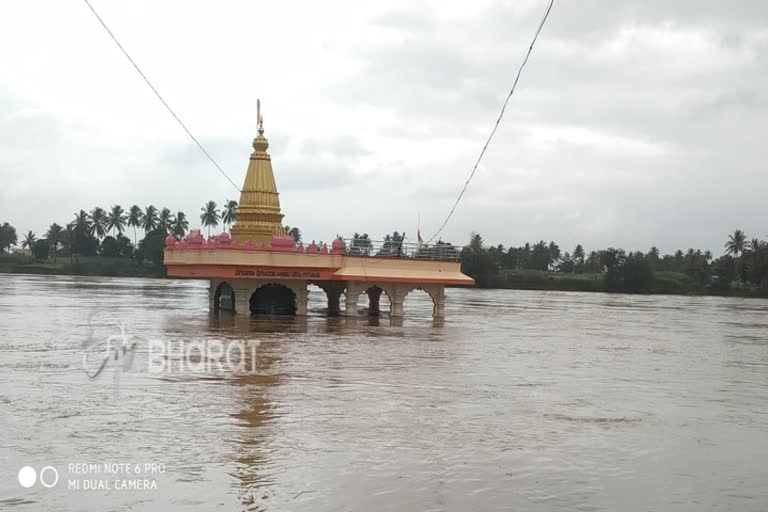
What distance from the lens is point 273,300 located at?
33.8 metres

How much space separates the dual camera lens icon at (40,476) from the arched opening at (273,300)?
2342 cm

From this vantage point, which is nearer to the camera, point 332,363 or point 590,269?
point 332,363

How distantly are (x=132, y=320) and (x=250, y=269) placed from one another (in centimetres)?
691

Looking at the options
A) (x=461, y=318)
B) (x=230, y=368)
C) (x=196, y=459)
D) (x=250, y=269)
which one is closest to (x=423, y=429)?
(x=196, y=459)

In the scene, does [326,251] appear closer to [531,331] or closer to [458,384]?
[531,331]

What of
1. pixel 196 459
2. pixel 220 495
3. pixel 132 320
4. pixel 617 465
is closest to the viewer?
pixel 220 495

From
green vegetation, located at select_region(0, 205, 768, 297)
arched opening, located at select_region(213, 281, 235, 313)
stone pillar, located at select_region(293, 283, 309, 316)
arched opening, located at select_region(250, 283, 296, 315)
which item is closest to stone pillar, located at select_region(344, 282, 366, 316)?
stone pillar, located at select_region(293, 283, 309, 316)

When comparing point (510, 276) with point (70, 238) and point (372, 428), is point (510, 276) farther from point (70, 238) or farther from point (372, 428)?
point (372, 428)

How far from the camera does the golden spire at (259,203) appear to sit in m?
32.5

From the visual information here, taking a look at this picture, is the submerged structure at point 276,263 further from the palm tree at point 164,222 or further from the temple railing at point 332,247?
the palm tree at point 164,222

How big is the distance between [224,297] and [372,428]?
945 inches

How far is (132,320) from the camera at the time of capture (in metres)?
32.5

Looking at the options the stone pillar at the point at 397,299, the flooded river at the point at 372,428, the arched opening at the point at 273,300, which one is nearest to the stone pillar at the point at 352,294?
the stone pillar at the point at 397,299

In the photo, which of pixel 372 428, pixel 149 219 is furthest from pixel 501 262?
pixel 372 428
